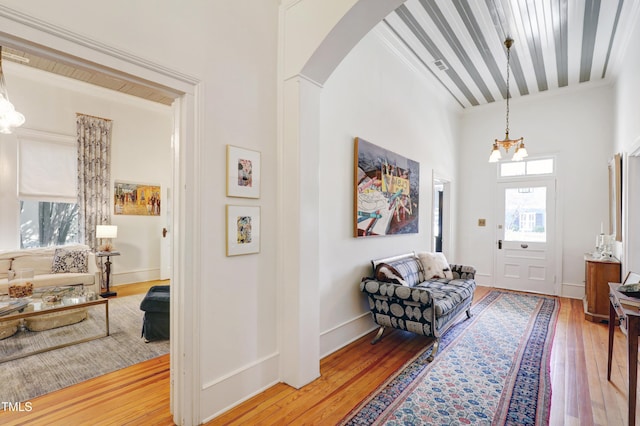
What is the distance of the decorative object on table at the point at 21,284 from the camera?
3314 mm

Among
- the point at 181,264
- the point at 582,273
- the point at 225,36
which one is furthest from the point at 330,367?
the point at 582,273

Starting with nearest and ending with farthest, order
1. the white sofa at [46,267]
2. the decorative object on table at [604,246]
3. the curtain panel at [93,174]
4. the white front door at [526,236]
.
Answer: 1. the white sofa at [46,267]
2. the decorative object on table at [604,246]
3. the curtain panel at [93,174]
4. the white front door at [526,236]

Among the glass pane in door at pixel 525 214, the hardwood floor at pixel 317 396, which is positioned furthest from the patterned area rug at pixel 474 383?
the glass pane in door at pixel 525 214

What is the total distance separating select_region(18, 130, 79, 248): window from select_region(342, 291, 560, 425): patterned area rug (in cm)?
578

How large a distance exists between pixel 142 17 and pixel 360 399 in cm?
287

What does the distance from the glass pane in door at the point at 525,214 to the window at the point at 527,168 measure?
30 centimetres

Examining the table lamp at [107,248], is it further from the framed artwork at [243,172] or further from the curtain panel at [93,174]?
the framed artwork at [243,172]

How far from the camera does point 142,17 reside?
175 centimetres

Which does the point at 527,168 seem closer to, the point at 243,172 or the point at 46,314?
the point at 243,172

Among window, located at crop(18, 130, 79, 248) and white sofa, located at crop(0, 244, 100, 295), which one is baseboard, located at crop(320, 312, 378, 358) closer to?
white sofa, located at crop(0, 244, 100, 295)

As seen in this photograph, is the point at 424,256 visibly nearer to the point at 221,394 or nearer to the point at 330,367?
the point at 330,367

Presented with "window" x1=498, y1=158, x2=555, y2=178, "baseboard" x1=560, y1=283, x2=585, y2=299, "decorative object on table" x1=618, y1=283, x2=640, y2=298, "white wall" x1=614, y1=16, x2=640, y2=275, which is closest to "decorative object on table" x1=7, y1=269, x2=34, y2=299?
"decorative object on table" x1=618, y1=283, x2=640, y2=298

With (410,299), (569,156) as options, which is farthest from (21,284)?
(569,156)

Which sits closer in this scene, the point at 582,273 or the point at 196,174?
the point at 196,174
